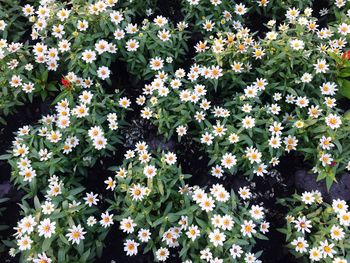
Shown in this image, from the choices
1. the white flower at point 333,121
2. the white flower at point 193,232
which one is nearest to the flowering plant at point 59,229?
the white flower at point 193,232

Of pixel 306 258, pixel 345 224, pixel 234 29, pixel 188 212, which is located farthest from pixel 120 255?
pixel 234 29

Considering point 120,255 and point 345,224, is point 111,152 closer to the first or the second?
point 120,255

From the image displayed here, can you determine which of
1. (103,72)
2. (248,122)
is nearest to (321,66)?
(248,122)

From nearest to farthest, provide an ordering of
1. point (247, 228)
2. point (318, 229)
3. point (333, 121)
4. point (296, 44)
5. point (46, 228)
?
point (46, 228) → point (247, 228) → point (318, 229) → point (333, 121) → point (296, 44)

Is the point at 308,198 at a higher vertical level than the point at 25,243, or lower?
lower

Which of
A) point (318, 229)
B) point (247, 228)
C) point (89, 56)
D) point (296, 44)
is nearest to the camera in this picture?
point (247, 228)

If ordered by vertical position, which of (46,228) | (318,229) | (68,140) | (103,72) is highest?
(103,72)

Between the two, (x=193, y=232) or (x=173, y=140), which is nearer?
(x=193, y=232)

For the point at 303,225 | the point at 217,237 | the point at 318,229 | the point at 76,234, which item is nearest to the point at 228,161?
the point at 217,237

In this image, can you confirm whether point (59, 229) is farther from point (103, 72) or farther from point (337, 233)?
point (337, 233)
